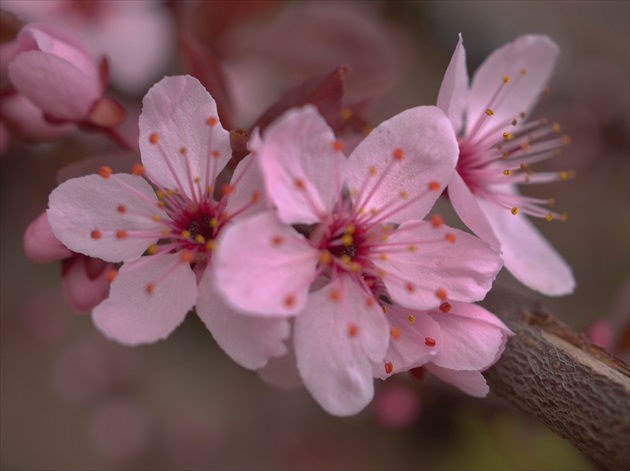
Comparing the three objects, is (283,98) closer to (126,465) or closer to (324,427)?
(324,427)

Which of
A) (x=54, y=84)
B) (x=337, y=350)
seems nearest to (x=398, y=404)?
(x=337, y=350)

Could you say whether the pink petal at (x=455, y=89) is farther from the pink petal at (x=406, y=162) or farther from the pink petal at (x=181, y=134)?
the pink petal at (x=181, y=134)

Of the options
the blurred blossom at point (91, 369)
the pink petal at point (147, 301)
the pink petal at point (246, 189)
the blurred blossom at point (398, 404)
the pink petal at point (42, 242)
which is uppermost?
the pink petal at point (246, 189)

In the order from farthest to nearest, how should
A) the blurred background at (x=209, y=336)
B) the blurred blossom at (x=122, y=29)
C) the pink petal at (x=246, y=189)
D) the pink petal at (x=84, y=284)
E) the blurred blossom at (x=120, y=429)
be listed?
the blurred blossom at (x=120, y=429), the blurred background at (x=209, y=336), the blurred blossom at (x=122, y=29), the pink petal at (x=84, y=284), the pink petal at (x=246, y=189)

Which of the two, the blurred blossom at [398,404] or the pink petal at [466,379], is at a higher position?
the pink petal at [466,379]

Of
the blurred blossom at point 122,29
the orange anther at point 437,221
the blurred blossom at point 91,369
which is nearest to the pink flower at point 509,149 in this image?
the orange anther at point 437,221

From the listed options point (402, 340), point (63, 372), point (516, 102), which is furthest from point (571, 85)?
point (63, 372)
